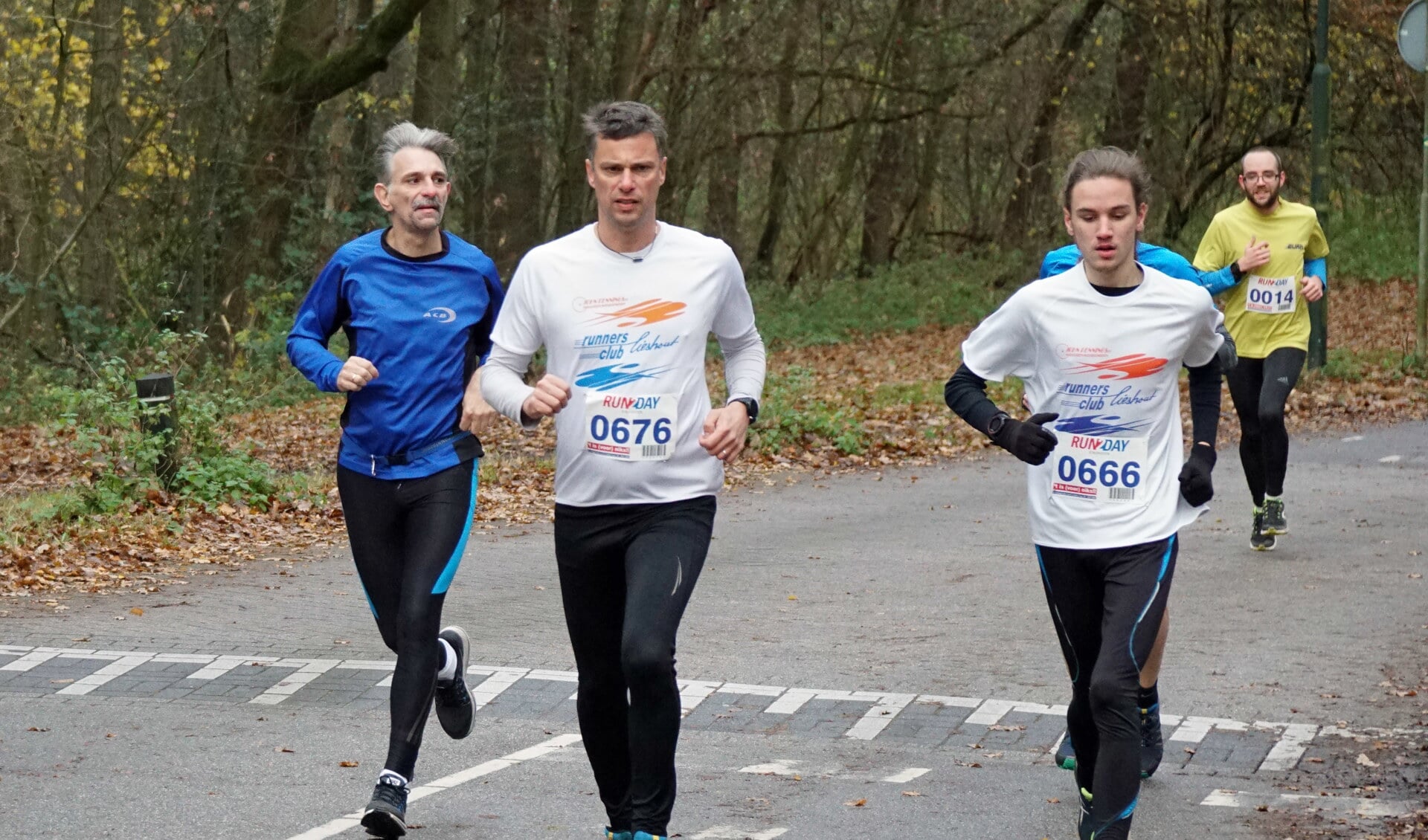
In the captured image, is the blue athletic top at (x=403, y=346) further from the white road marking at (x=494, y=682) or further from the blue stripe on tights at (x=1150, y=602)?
the blue stripe on tights at (x=1150, y=602)

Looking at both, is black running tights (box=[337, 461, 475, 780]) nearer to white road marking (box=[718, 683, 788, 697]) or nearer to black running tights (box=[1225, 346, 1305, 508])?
white road marking (box=[718, 683, 788, 697])

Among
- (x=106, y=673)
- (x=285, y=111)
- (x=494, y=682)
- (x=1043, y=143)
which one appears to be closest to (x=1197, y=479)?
(x=494, y=682)

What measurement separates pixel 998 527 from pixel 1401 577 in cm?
297

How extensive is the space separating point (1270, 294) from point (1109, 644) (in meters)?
6.22

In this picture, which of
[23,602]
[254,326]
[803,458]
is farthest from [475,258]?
[254,326]

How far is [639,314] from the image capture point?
509 cm

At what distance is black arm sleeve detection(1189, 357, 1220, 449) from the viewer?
5504 millimetres

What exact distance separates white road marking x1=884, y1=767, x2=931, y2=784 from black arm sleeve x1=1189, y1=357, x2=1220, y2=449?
1665 mm

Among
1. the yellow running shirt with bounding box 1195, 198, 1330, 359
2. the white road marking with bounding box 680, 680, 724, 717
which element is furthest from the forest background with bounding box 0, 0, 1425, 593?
the yellow running shirt with bounding box 1195, 198, 1330, 359

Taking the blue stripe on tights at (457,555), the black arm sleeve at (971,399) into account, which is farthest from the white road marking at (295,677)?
the black arm sleeve at (971,399)

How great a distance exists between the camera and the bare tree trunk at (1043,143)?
32344 millimetres

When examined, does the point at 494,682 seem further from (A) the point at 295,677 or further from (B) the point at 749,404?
(B) the point at 749,404

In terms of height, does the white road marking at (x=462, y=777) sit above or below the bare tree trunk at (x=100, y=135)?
below

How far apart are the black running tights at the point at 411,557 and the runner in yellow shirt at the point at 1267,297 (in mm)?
5769
